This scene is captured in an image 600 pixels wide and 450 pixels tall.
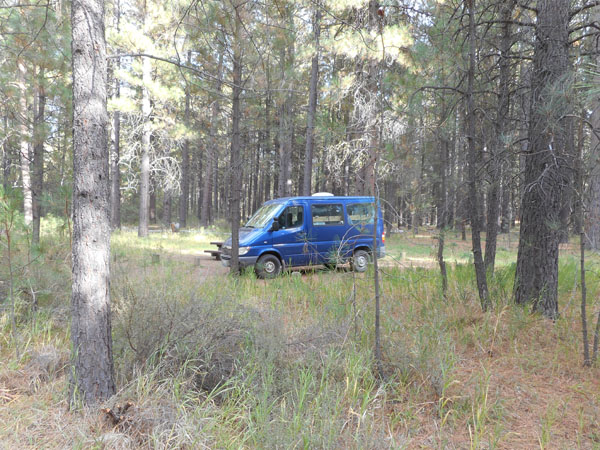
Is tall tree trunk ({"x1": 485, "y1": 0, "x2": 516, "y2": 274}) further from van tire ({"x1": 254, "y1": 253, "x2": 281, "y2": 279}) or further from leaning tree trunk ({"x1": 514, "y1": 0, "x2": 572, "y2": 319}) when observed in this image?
van tire ({"x1": 254, "y1": 253, "x2": 281, "y2": 279})

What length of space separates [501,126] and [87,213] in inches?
221

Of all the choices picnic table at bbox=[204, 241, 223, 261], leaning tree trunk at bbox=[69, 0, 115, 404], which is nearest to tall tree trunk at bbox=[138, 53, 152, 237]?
picnic table at bbox=[204, 241, 223, 261]

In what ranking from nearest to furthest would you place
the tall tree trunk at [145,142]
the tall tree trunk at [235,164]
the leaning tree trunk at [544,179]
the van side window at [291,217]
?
the leaning tree trunk at [544,179] → the tall tree trunk at [235,164] → the van side window at [291,217] → the tall tree trunk at [145,142]

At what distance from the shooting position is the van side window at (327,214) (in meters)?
9.34

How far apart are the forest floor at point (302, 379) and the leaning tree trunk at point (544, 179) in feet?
1.34

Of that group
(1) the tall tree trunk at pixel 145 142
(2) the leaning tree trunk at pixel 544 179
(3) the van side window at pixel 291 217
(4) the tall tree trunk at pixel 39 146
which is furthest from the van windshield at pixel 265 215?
(1) the tall tree trunk at pixel 145 142

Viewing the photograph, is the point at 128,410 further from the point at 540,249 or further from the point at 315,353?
the point at 540,249

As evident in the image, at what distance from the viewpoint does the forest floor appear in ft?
7.91

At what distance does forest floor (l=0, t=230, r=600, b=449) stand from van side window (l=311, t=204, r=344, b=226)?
15.3 feet

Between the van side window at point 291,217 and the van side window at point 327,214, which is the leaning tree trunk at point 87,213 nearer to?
the van side window at point 291,217

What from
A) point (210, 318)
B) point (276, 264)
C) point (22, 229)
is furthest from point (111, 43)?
point (210, 318)

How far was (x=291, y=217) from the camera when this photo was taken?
9.02 m

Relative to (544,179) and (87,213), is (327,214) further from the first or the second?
(87,213)

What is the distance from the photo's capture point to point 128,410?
2486mm
